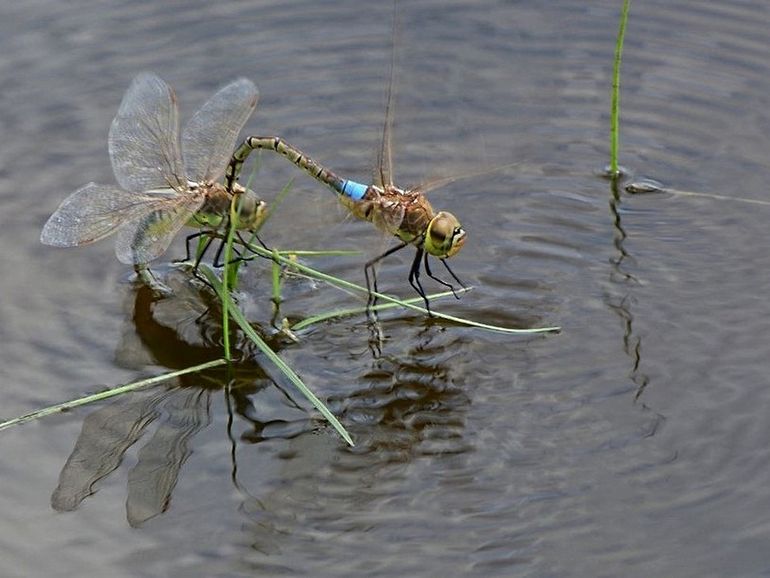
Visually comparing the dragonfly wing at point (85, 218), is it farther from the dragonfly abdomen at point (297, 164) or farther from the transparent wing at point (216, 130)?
the dragonfly abdomen at point (297, 164)

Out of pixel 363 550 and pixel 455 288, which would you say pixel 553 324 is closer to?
pixel 455 288

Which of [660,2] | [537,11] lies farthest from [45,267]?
[660,2]

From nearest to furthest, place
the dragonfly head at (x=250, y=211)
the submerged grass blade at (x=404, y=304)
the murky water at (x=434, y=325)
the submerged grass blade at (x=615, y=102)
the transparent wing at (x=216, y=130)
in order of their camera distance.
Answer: the murky water at (x=434, y=325) → the submerged grass blade at (x=404, y=304) → the dragonfly head at (x=250, y=211) → the transparent wing at (x=216, y=130) → the submerged grass blade at (x=615, y=102)

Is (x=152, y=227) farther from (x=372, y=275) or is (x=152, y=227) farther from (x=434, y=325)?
(x=434, y=325)

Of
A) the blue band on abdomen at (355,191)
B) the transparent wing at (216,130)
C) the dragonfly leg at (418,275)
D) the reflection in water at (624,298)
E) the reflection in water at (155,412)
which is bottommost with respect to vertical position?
the reflection in water at (155,412)

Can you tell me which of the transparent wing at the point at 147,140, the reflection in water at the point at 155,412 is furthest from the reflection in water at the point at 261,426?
the transparent wing at the point at 147,140

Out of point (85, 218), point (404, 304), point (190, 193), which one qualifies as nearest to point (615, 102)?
point (404, 304)
